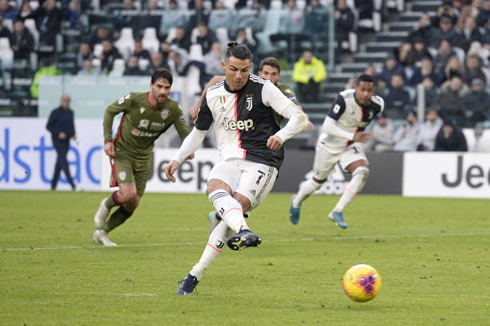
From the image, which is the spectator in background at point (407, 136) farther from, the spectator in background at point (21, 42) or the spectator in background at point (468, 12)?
the spectator in background at point (21, 42)

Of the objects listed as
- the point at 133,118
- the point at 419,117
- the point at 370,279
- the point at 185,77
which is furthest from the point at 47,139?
the point at 370,279

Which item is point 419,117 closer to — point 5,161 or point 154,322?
point 5,161

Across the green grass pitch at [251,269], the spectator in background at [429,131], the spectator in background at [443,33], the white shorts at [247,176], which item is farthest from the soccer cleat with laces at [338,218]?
the spectator in background at [443,33]

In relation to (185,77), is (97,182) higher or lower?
lower

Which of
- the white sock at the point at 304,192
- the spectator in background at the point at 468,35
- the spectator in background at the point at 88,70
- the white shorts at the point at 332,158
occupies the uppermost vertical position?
the spectator in background at the point at 468,35

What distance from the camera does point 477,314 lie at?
23.1ft

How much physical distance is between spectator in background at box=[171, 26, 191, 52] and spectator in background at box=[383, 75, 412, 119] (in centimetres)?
624

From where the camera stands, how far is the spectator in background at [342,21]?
969 inches

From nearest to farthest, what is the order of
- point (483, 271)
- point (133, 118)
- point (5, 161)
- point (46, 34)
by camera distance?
point (483, 271), point (133, 118), point (5, 161), point (46, 34)

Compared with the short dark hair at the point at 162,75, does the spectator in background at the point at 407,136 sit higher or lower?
lower

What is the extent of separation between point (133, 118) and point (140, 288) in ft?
13.2

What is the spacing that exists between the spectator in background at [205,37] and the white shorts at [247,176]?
16.6 metres

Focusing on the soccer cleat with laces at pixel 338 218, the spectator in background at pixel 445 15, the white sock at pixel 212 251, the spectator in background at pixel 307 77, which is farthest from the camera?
the spectator in background at pixel 445 15

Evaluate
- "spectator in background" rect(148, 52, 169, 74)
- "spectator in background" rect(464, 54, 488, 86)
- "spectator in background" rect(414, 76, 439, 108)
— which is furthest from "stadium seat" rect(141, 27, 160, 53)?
"spectator in background" rect(464, 54, 488, 86)
